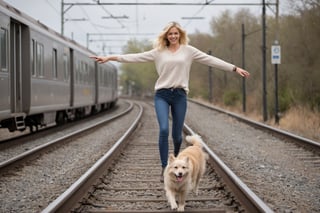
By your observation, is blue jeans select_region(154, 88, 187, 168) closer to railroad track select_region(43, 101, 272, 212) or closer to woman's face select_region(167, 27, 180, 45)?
woman's face select_region(167, 27, 180, 45)

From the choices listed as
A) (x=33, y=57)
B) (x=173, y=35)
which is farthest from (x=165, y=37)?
(x=33, y=57)

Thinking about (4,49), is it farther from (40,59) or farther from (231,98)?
(231,98)

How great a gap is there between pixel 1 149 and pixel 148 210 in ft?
23.2

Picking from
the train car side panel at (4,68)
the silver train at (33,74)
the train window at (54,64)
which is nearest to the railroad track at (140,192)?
the train car side panel at (4,68)

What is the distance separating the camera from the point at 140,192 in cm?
655

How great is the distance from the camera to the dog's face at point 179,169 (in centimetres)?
522

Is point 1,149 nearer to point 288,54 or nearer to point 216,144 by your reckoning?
point 216,144

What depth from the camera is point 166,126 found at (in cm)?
627

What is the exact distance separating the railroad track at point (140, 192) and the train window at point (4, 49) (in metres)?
3.41

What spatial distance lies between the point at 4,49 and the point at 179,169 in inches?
279

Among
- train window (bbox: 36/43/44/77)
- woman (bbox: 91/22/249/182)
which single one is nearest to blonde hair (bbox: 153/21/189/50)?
woman (bbox: 91/22/249/182)

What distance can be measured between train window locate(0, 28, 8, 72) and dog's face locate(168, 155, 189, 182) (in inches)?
265

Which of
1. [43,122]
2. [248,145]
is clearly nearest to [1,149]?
[43,122]

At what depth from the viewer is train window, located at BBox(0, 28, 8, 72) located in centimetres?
1095
